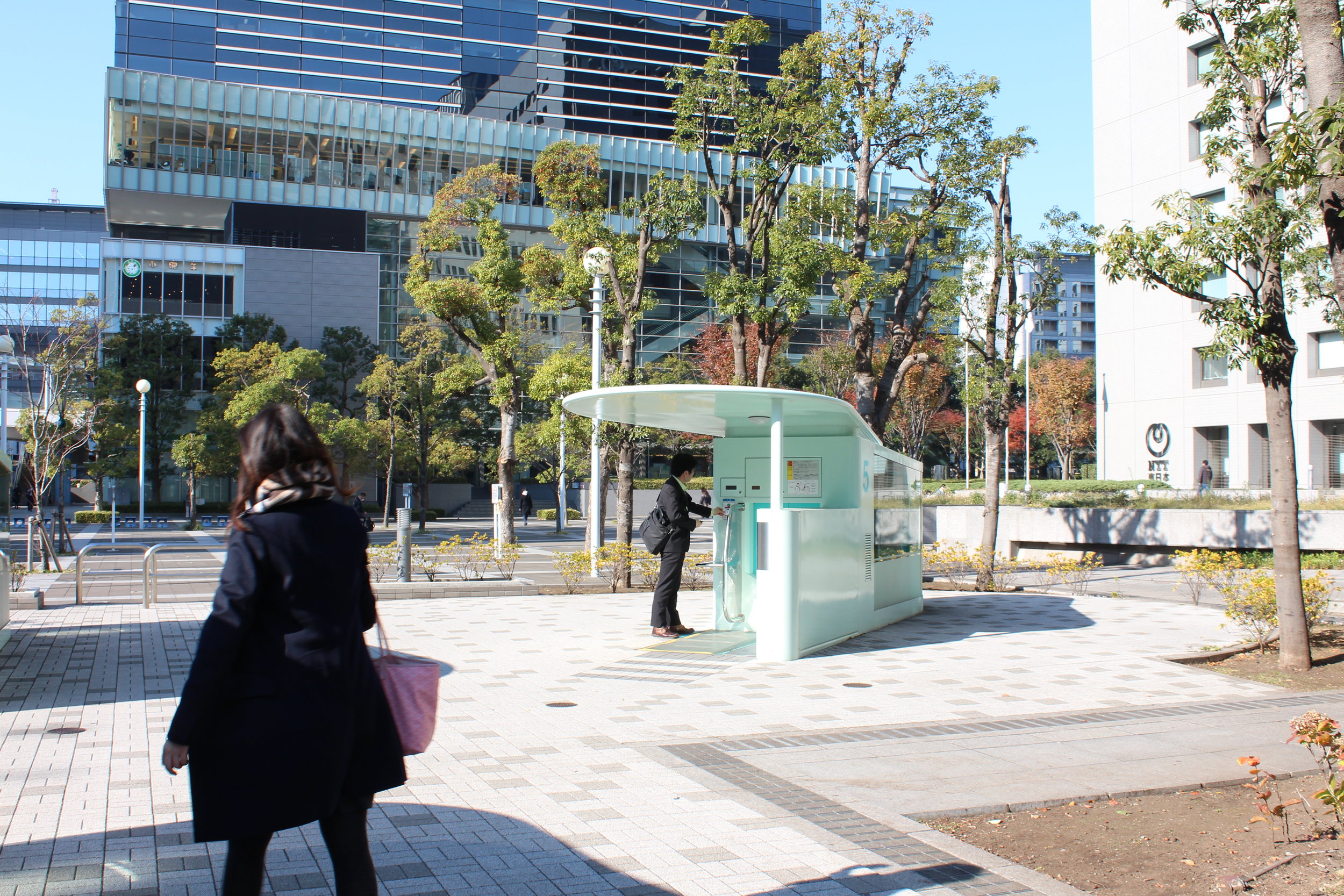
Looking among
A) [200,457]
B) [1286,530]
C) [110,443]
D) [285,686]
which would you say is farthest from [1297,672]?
[110,443]

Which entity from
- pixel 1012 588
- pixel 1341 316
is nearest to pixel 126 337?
pixel 1012 588

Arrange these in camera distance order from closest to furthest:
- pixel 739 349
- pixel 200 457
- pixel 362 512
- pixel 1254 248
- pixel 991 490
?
pixel 1254 248
pixel 739 349
pixel 991 490
pixel 362 512
pixel 200 457

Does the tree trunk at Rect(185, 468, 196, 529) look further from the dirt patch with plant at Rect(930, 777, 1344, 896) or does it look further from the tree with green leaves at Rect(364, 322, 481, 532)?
the dirt patch with plant at Rect(930, 777, 1344, 896)

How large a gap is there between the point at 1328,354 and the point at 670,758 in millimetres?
32902

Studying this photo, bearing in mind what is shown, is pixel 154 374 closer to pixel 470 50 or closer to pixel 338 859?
pixel 470 50

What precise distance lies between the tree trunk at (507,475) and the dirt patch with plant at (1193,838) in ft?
61.9

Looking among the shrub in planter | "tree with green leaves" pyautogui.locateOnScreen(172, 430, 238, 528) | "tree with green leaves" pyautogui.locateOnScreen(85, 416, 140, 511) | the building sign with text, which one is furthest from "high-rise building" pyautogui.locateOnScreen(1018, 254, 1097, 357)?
the shrub in planter

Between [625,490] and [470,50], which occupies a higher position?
[470,50]

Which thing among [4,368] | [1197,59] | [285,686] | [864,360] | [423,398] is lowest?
[285,686]

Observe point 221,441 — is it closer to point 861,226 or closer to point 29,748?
point 861,226

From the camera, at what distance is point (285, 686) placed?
106 inches

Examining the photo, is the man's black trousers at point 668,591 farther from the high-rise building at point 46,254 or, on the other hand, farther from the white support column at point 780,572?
the high-rise building at point 46,254

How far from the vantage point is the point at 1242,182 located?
28.3ft

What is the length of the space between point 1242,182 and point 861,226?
28.8ft
